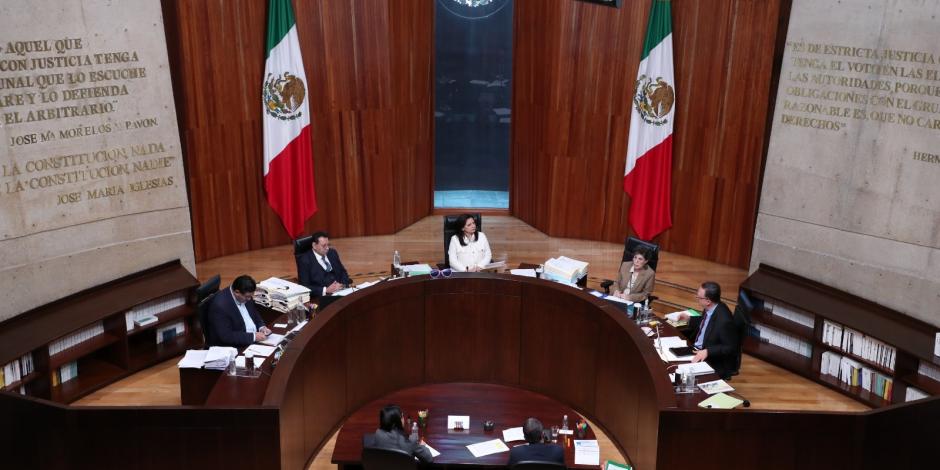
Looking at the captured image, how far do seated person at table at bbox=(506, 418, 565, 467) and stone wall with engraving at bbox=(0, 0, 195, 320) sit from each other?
4.10 metres

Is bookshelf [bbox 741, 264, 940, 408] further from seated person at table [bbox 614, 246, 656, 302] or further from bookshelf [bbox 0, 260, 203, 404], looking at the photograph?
bookshelf [bbox 0, 260, 203, 404]

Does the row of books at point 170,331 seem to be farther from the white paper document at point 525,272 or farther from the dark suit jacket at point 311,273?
the white paper document at point 525,272

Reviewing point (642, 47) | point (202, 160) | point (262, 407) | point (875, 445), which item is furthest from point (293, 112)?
point (875, 445)

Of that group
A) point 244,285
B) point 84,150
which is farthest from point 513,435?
point 84,150

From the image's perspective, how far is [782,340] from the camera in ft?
25.6

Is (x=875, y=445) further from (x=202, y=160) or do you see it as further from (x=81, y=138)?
(x=202, y=160)

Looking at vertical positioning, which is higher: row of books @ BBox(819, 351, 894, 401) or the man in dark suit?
the man in dark suit

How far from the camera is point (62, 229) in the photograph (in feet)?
23.0

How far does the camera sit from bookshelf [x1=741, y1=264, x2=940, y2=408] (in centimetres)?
673

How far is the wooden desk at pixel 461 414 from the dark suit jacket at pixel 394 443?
176 mm

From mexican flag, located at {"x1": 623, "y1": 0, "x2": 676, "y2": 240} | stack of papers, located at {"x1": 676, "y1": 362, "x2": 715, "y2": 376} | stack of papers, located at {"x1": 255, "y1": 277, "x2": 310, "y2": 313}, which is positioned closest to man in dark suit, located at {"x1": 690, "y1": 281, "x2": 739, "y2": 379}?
stack of papers, located at {"x1": 676, "y1": 362, "x2": 715, "y2": 376}

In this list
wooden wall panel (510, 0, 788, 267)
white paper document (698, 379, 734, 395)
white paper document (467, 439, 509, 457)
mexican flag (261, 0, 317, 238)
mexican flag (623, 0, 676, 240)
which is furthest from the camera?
mexican flag (623, 0, 676, 240)

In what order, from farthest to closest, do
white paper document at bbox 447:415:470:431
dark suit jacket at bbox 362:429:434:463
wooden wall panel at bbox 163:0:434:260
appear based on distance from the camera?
1. wooden wall panel at bbox 163:0:434:260
2. white paper document at bbox 447:415:470:431
3. dark suit jacket at bbox 362:429:434:463

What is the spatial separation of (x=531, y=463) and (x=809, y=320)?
156 inches
